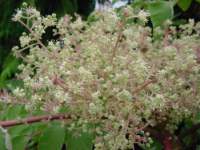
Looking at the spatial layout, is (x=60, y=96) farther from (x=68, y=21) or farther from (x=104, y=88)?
(x=68, y=21)

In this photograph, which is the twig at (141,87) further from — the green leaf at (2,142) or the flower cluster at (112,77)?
the green leaf at (2,142)

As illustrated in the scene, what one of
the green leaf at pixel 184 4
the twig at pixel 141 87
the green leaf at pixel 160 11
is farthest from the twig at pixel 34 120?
the green leaf at pixel 184 4

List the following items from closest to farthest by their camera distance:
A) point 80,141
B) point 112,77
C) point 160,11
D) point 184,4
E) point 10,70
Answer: point 112,77 < point 80,141 < point 160,11 < point 184,4 < point 10,70

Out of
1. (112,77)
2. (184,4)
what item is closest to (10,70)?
(184,4)

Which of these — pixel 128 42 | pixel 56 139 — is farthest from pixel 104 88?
pixel 56 139

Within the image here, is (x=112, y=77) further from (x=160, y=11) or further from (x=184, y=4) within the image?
(x=184, y=4)
